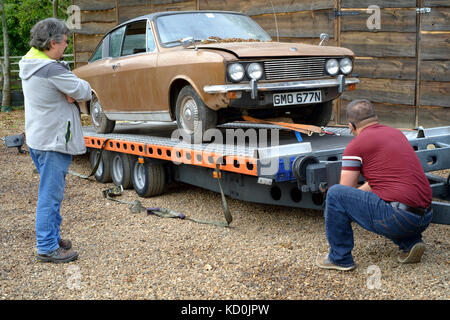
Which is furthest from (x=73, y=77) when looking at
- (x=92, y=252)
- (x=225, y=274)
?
(x=225, y=274)

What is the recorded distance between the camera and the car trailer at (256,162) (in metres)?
4.45

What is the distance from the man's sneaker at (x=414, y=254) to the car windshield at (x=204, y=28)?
129 inches

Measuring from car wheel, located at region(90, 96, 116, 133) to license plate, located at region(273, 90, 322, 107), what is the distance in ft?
10.9

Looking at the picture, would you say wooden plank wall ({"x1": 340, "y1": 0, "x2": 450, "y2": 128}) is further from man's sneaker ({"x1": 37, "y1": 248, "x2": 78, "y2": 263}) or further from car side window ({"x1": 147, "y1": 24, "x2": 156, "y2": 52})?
man's sneaker ({"x1": 37, "y1": 248, "x2": 78, "y2": 263})

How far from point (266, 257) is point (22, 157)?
713 centimetres

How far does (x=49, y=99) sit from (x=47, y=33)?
0.54 m

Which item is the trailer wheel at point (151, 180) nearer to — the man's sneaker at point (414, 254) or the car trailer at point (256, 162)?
the car trailer at point (256, 162)

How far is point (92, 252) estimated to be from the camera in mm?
4797

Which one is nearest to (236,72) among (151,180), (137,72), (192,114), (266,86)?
(266,86)

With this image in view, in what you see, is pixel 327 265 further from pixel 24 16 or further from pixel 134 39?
pixel 24 16

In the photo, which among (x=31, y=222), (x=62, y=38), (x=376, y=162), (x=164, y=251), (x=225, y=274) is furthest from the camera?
→ (x=31, y=222)

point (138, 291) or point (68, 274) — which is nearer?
point (138, 291)

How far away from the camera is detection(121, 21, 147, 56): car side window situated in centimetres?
682

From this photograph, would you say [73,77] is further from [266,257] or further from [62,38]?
[266,257]
